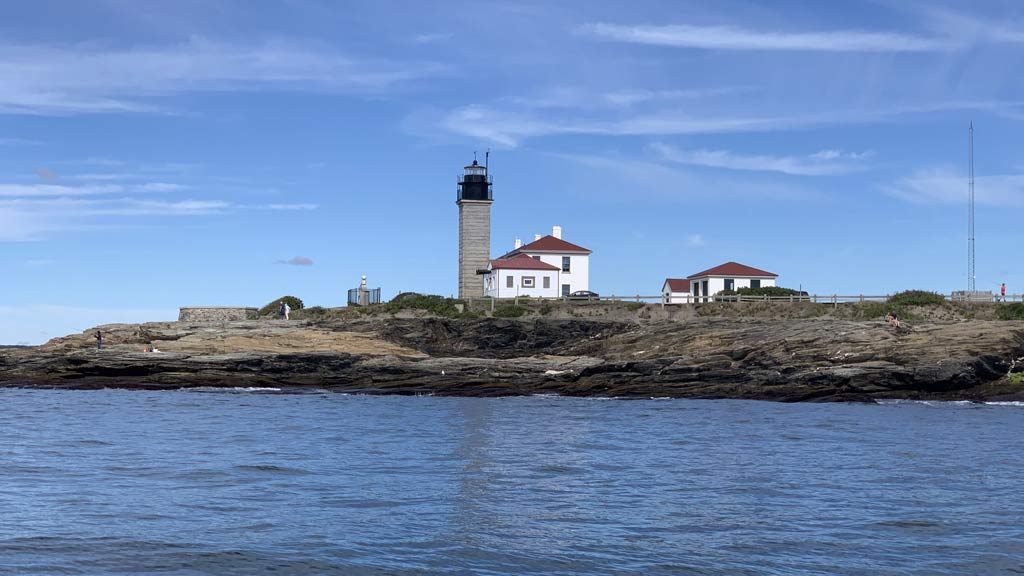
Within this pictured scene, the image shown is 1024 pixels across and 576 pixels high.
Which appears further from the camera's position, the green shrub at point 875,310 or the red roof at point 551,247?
the red roof at point 551,247

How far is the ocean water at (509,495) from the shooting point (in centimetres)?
1175

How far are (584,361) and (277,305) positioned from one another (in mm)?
32057

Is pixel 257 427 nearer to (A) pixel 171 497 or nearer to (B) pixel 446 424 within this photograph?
(B) pixel 446 424

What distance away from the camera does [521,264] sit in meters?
69.2

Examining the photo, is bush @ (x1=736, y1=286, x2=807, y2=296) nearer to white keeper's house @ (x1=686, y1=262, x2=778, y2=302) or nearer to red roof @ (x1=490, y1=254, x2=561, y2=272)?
white keeper's house @ (x1=686, y1=262, x2=778, y2=302)

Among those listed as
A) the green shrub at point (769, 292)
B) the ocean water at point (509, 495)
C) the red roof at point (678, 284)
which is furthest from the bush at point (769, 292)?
the ocean water at point (509, 495)

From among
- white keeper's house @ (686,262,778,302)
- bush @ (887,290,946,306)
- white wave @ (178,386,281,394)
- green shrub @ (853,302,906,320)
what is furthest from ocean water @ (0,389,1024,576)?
white keeper's house @ (686,262,778,302)

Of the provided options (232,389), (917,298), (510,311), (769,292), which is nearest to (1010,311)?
(917,298)

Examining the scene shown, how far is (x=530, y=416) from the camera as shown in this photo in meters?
31.0

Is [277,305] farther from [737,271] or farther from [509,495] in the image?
[509,495]

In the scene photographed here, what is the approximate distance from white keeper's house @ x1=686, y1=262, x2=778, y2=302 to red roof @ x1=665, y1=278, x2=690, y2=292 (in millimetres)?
2971

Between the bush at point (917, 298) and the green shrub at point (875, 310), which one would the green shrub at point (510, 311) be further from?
the bush at point (917, 298)

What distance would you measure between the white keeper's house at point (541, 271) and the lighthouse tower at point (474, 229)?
3.12ft

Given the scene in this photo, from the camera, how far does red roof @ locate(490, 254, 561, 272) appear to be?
68562mm
